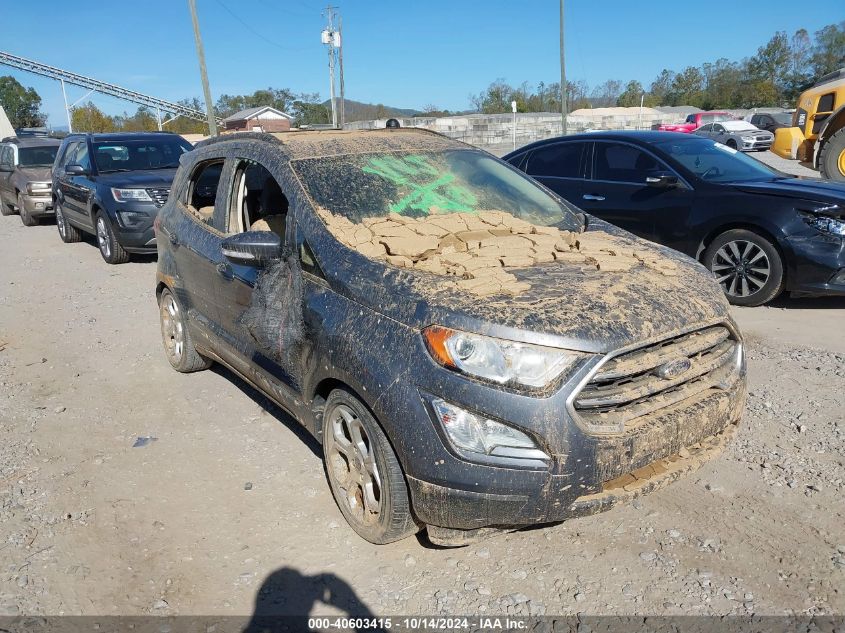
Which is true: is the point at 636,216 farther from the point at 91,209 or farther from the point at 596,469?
the point at 91,209

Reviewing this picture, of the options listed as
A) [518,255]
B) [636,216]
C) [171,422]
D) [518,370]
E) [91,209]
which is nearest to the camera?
[518,370]

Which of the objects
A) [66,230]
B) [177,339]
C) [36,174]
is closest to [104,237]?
[66,230]

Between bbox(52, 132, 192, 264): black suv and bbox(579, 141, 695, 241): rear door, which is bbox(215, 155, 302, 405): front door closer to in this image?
bbox(579, 141, 695, 241): rear door

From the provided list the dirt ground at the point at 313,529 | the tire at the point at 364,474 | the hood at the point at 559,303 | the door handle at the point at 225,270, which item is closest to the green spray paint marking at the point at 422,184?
the hood at the point at 559,303

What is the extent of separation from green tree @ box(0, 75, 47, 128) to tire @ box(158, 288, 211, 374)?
97.1 meters

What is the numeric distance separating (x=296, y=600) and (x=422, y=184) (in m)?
2.30

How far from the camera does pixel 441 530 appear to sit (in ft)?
8.67

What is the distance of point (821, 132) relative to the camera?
39.4ft

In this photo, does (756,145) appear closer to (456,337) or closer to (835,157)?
(835,157)

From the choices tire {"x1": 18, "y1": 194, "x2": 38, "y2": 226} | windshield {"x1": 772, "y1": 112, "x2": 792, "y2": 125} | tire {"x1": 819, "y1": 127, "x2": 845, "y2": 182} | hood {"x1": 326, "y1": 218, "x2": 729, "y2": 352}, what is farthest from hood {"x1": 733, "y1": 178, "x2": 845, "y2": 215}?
windshield {"x1": 772, "y1": 112, "x2": 792, "y2": 125}

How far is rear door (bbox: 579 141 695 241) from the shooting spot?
21.6 ft

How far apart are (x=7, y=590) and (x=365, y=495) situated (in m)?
1.58

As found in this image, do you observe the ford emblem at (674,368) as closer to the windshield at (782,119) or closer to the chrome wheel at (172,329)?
the chrome wheel at (172,329)

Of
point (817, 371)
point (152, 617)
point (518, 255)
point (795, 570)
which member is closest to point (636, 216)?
point (817, 371)
